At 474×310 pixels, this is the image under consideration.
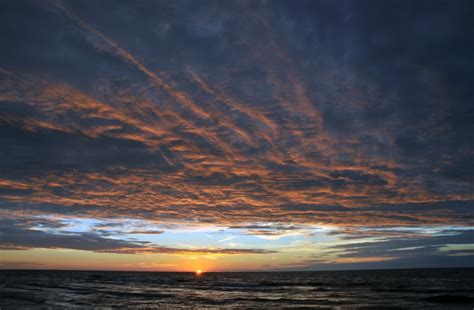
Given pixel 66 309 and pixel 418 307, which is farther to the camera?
pixel 418 307

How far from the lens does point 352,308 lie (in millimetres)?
33656

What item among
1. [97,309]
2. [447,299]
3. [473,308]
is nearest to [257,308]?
[97,309]

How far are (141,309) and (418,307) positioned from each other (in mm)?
26556

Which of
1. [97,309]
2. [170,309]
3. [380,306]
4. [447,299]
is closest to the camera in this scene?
[97,309]

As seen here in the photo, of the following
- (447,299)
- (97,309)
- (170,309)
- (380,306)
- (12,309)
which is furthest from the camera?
(447,299)

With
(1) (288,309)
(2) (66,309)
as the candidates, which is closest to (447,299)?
(1) (288,309)

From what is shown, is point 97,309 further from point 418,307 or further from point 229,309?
point 418,307

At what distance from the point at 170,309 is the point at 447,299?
32160mm

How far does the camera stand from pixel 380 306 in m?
35.2

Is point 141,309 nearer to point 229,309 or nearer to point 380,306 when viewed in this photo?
point 229,309

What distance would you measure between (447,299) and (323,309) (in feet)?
61.4

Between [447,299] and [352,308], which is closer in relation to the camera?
[352,308]

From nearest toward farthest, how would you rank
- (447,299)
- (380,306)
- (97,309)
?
(97,309), (380,306), (447,299)

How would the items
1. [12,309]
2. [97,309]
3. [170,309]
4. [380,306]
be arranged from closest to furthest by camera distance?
[12,309] < [97,309] < [170,309] < [380,306]
